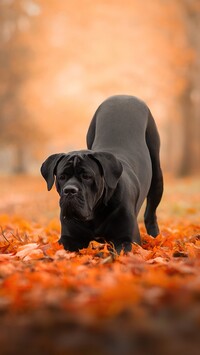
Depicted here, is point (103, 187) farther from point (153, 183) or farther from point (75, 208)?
point (153, 183)

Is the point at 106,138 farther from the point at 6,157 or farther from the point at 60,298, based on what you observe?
the point at 6,157

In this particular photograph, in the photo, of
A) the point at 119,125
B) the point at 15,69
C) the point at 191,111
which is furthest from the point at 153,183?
the point at 15,69

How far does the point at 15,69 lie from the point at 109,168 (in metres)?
20.5

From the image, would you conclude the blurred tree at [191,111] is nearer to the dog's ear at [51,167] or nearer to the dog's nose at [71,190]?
the dog's ear at [51,167]

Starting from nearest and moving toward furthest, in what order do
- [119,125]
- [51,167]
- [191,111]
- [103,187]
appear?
[103,187]
[51,167]
[119,125]
[191,111]

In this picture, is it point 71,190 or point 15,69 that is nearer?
point 71,190

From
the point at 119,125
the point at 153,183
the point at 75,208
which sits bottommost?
the point at 153,183

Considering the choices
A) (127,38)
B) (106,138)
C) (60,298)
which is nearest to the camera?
(60,298)

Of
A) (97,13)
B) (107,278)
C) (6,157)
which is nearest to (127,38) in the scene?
(97,13)

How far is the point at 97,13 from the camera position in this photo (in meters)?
21.7

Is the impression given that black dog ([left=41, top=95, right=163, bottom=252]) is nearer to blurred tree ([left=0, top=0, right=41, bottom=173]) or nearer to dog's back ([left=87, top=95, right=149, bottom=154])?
dog's back ([left=87, top=95, right=149, bottom=154])

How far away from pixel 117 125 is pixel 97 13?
16.3 meters

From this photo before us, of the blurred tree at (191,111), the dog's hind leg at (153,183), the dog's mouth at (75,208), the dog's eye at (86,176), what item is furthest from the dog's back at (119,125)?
the blurred tree at (191,111)

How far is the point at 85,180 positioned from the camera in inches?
201
